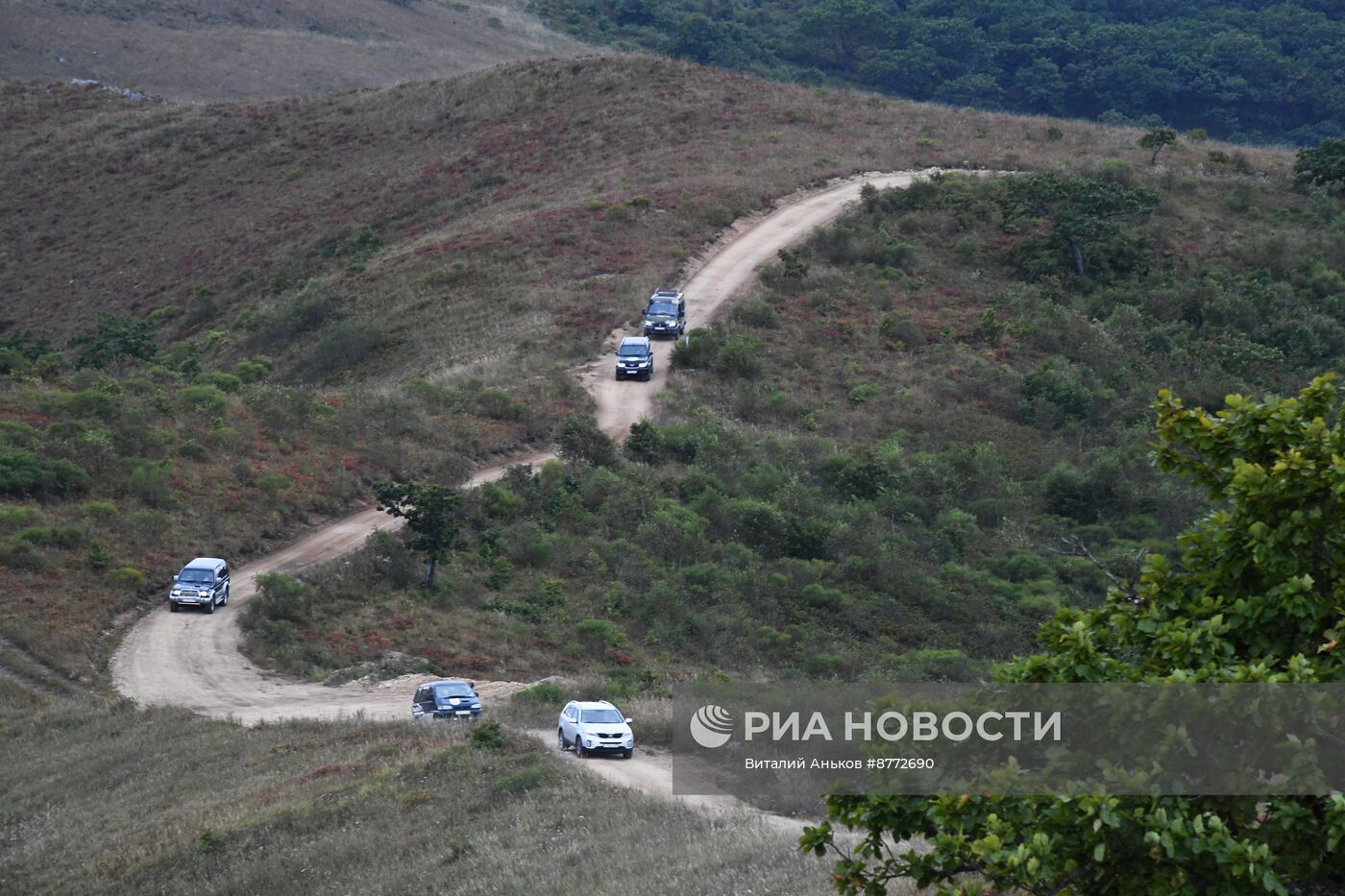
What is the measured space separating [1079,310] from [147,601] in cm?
4303

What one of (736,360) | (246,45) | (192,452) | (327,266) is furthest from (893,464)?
(246,45)

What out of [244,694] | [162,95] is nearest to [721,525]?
[244,694]

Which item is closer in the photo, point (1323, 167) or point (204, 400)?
point (204, 400)

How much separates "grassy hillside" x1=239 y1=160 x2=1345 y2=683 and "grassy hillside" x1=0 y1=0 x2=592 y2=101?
2704 inches

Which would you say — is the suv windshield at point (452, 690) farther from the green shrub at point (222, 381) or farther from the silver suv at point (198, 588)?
the green shrub at point (222, 381)

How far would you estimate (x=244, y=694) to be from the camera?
98.0 feet

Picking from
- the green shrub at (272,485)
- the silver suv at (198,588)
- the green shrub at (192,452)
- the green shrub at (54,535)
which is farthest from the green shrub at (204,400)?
the silver suv at (198,588)

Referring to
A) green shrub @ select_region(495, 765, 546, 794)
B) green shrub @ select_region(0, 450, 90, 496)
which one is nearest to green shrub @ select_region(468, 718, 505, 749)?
green shrub @ select_region(495, 765, 546, 794)

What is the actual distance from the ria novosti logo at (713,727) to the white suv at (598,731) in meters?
1.11

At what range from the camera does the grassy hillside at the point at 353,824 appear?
50.5 feet

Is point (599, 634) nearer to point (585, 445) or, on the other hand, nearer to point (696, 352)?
point (585, 445)

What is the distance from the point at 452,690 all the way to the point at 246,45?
11097cm

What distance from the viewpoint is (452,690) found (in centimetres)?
2586

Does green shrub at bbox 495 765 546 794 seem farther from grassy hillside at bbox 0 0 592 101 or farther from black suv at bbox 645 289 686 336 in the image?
grassy hillside at bbox 0 0 592 101
